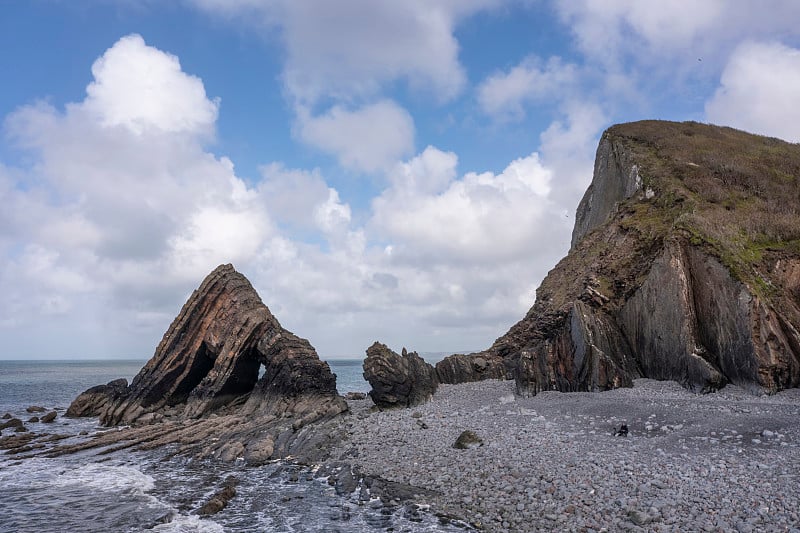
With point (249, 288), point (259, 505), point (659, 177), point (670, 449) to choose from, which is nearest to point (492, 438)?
point (670, 449)

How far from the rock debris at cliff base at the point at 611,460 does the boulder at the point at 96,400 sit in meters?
27.4

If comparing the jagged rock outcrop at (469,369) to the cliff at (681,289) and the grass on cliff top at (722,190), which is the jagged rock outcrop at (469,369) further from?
the grass on cliff top at (722,190)

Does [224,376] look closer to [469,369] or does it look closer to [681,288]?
[469,369]

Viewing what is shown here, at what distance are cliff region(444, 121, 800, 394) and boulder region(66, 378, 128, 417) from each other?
33372 millimetres

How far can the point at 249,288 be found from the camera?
45312 millimetres

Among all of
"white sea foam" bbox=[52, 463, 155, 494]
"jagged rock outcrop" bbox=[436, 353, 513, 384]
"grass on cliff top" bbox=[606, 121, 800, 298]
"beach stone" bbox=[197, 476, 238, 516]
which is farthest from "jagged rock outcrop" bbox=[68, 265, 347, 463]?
"grass on cliff top" bbox=[606, 121, 800, 298]

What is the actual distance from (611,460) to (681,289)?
14926 millimetres

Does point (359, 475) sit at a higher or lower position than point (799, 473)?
lower

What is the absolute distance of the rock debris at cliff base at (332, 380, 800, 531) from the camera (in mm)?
14797

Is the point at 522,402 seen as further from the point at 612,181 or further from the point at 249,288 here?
the point at 612,181

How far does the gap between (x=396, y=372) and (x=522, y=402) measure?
9354mm

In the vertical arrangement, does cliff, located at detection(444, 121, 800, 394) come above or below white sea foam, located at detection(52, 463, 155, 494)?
above

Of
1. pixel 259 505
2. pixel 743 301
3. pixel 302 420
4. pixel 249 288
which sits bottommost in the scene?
pixel 259 505

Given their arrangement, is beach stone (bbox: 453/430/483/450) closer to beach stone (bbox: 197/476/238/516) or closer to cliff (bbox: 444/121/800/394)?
beach stone (bbox: 197/476/238/516)
